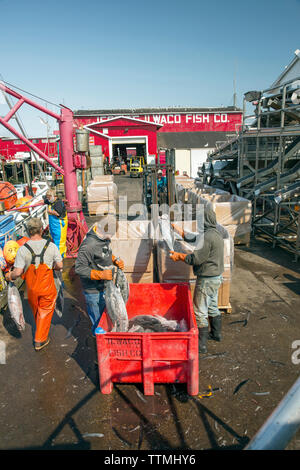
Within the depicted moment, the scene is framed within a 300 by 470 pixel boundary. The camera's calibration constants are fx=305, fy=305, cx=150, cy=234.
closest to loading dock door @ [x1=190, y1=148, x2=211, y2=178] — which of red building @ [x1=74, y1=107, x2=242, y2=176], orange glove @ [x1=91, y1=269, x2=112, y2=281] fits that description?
red building @ [x1=74, y1=107, x2=242, y2=176]

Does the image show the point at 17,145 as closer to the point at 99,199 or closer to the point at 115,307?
the point at 99,199

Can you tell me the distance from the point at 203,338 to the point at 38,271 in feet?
8.68

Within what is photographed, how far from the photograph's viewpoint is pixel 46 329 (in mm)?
4773

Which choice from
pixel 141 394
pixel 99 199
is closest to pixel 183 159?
pixel 99 199

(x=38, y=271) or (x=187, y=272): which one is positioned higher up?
(x=38, y=271)

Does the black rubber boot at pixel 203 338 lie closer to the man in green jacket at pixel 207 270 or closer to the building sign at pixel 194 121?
the man in green jacket at pixel 207 270

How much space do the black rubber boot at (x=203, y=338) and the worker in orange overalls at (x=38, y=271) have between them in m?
2.32

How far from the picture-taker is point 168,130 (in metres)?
43.2

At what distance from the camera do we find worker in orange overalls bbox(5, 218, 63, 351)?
175 inches

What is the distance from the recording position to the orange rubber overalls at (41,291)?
4496mm

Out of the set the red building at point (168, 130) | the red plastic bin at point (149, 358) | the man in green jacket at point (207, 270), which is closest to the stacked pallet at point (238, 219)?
the man in green jacket at point (207, 270)

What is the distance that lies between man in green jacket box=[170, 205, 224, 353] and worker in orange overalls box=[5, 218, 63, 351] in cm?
190

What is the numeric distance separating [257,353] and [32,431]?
3143mm
